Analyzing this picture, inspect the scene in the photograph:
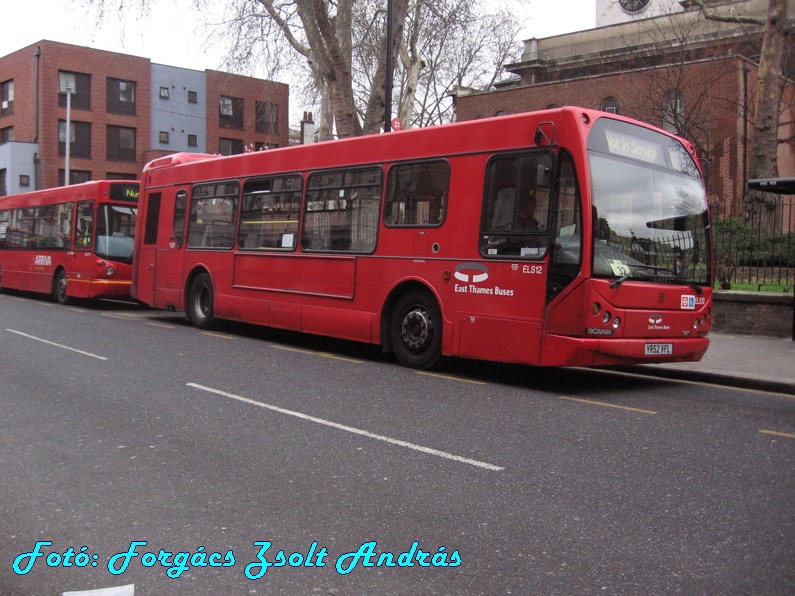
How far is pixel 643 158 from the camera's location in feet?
29.6

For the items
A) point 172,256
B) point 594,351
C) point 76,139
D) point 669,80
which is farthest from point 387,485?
point 76,139

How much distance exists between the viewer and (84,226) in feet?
63.7

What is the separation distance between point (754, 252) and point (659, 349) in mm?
7401

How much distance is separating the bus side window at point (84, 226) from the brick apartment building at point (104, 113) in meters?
25.4

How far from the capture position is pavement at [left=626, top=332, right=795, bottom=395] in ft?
30.9

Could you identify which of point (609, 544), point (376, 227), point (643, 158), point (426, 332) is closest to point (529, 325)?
point (426, 332)

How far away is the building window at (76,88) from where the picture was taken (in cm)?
4781

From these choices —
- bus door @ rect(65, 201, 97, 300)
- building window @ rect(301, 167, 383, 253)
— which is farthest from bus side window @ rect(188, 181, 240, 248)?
bus door @ rect(65, 201, 97, 300)

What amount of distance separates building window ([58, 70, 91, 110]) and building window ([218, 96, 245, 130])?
29.3 feet

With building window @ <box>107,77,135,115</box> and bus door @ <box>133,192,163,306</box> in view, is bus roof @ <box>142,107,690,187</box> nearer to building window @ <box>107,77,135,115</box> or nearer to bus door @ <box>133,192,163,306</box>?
bus door @ <box>133,192,163,306</box>

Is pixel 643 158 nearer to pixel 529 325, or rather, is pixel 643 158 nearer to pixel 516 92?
pixel 529 325

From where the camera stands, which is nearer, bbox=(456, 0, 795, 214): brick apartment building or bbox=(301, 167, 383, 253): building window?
bbox=(301, 167, 383, 253): building window

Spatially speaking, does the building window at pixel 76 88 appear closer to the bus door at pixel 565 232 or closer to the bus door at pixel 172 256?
the bus door at pixel 172 256

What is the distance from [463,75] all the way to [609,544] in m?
42.1
